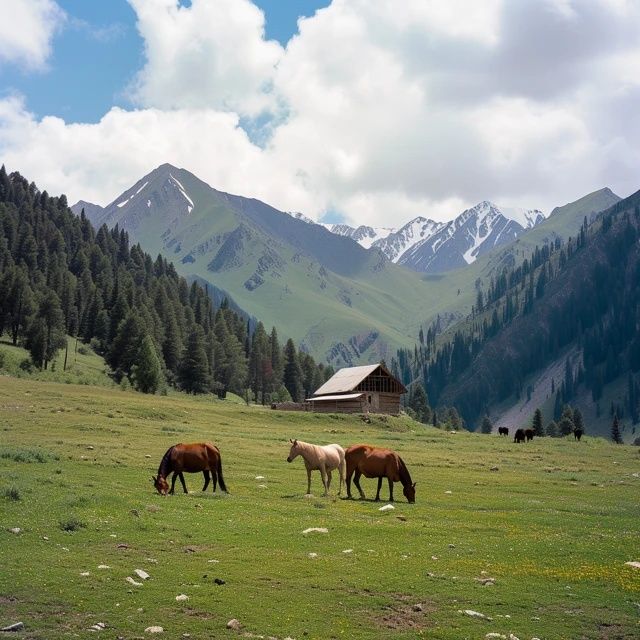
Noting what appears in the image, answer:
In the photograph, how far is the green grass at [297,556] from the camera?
14008 millimetres

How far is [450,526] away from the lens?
24.4 m

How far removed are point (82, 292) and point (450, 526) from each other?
155 metres

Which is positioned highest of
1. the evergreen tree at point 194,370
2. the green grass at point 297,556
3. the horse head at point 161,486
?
the evergreen tree at point 194,370

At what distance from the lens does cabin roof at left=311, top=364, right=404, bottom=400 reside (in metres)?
115

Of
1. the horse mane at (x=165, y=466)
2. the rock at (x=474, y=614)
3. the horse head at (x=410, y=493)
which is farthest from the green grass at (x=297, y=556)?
the horse mane at (x=165, y=466)

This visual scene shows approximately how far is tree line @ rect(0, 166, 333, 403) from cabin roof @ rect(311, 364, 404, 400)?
30144 millimetres

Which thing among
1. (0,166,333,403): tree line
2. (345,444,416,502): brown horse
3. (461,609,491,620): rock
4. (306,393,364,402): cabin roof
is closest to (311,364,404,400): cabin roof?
(306,393,364,402): cabin roof

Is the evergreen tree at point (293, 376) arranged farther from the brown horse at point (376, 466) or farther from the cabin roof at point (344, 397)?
the brown horse at point (376, 466)

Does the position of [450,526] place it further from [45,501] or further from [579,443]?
[579,443]

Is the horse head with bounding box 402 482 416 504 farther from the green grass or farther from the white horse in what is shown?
the white horse

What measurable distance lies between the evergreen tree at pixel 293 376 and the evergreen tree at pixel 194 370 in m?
32.7

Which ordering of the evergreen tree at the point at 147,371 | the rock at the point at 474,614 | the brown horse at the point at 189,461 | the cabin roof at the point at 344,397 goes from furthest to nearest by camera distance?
the cabin roof at the point at 344,397
the evergreen tree at the point at 147,371
the brown horse at the point at 189,461
the rock at the point at 474,614

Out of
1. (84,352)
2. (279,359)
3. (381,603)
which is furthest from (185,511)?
(279,359)

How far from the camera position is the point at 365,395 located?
113 metres
